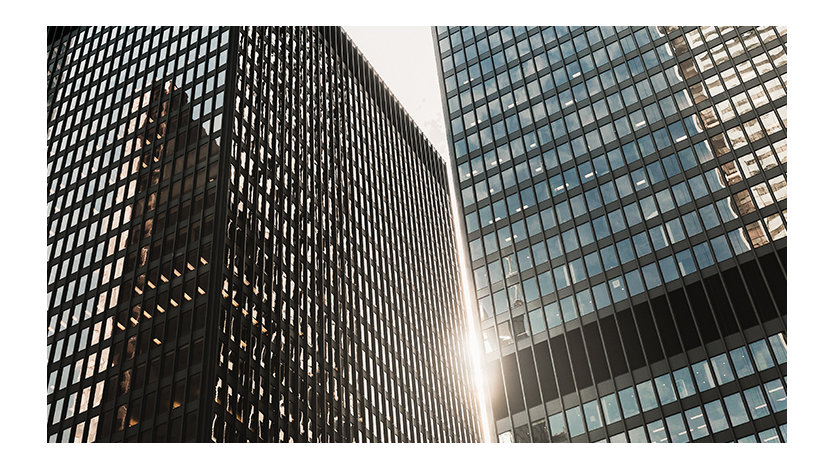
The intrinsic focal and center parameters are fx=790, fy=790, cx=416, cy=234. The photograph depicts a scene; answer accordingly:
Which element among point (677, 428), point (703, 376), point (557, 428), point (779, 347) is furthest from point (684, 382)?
point (557, 428)

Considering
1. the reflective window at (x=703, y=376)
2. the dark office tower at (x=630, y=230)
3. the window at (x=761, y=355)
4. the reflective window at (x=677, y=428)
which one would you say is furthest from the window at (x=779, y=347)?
the reflective window at (x=677, y=428)

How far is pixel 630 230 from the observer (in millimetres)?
57750

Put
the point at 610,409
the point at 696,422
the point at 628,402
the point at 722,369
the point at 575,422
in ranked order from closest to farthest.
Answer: the point at 696,422 < the point at 722,369 < the point at 628,402 < the point at 610,409 < the point at 575,422

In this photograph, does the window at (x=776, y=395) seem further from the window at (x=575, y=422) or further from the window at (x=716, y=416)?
the window at (x=575, y=422)

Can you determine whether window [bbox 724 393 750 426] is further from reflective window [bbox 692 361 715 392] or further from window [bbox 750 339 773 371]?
window [bbox 750 339 773 371]

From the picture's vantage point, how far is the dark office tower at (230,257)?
2793 inches

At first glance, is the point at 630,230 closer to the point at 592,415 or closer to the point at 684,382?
the point at 684,382

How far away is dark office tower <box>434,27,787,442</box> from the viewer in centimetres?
5078

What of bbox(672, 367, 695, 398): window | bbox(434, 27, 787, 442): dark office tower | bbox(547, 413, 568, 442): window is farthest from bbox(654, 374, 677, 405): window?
bbox(547, 413, 568, 442): window

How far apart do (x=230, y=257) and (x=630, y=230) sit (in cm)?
3898

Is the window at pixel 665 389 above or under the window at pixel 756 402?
above

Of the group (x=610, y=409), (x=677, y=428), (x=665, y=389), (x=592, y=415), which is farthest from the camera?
(x=592, y=415)

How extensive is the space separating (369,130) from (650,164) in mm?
79521

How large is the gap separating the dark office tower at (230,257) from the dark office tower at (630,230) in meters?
25.6
